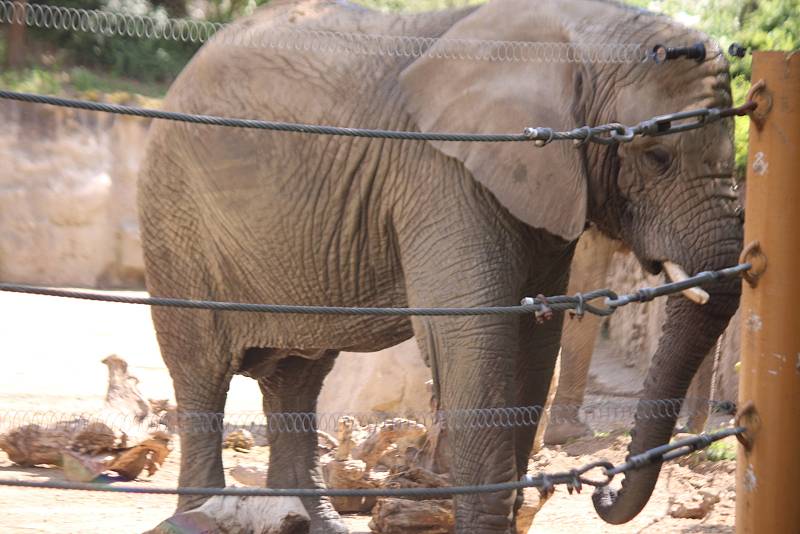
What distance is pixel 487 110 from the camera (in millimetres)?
3828

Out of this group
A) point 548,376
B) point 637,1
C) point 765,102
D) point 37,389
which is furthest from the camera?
point 637,1

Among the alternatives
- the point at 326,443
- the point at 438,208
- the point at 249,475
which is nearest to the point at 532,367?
the point at 438,208

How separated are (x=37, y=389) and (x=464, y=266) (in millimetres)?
5210

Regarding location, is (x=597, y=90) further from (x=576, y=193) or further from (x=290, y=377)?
(x=290, y=377)

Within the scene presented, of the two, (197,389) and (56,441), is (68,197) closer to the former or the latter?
(56,441)

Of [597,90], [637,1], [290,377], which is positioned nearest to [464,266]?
[597,90]

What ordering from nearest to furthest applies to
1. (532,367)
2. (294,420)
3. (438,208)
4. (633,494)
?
(633,494) < (438,208) < (532,367) < (294,420)

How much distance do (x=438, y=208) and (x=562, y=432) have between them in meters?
2.90

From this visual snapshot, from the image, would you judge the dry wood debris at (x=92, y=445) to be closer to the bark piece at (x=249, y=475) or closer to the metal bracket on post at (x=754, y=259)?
the bark piece at (x=249, y=475)

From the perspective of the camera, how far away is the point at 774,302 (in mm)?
2332

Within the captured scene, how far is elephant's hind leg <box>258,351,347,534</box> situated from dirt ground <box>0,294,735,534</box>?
0.30 metres

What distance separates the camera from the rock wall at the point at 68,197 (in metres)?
13.4

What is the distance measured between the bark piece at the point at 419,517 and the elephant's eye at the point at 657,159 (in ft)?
4.74

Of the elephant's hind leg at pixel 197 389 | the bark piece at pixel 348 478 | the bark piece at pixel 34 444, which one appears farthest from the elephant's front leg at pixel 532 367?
the bark piece at pixel 34 444
